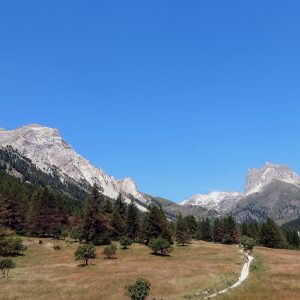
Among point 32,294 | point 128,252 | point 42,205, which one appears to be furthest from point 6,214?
point 32,294

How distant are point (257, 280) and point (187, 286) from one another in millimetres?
12985

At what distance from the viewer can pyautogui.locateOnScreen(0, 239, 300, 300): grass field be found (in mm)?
57562

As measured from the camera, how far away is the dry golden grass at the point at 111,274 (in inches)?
2269

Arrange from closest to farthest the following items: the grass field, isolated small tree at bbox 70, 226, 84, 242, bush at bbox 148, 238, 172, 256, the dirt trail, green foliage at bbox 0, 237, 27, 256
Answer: the grass field → the dirt trail → green foliage at bbox 0, 237, 27, 256 → bush at bbox 148, 238, 172, 256 → isolated small tree at bbox 70, 226, 84, 242

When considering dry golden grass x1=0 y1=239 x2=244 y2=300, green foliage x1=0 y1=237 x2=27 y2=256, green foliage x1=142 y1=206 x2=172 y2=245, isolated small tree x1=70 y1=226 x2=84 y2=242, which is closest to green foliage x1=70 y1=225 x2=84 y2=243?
isolated small tree x1=70 y1=226 x2=84 y2=242

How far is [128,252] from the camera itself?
9812 centimetres

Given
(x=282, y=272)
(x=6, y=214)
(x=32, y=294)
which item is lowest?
(x=32, y=294)

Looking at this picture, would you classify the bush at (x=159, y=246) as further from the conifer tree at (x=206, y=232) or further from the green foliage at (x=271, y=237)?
the conifer tree at (x=206, y=232)

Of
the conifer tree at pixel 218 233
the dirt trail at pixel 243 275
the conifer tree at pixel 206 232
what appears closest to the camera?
the dirt trail at pixel 243 275

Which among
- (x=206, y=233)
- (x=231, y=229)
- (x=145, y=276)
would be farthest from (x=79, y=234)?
(x=206, y=233)

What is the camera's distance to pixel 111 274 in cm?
6900

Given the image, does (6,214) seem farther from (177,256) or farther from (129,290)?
(129,290)

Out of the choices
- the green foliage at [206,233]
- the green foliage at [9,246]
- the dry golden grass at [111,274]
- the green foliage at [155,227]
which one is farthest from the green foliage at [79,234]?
the green foliage at [206,233]

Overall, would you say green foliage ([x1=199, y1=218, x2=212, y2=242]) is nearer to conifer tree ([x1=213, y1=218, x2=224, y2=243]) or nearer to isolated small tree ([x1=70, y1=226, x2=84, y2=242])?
conifer tree ([x1=213, y1=218, x2=224, y2=243])
